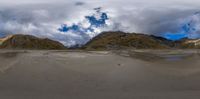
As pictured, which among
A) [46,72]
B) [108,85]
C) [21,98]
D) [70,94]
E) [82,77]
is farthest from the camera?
[46,72]

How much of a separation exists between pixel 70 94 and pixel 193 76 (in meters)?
6.12

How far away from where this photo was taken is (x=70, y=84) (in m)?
12.5

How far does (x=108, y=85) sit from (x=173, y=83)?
95.3 inches

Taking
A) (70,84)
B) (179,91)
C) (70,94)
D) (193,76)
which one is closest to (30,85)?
(70,84)

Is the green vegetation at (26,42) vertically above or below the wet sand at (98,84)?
below

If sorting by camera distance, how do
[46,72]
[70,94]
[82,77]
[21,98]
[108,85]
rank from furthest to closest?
[46,72] < [82,77] < [108,85] < [70,94] < [21,98]

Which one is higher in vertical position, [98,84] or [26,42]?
[98,84]

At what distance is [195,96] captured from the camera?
10.1 metres

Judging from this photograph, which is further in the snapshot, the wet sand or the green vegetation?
the green vegetation

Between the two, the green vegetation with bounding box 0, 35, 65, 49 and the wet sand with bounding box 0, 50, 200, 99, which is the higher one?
the wet sand with bounding box 0, 50, 200, 99

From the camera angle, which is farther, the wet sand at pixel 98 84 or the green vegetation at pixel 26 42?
the green vegetation at pixel 26 42

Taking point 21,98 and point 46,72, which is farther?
point 46,72

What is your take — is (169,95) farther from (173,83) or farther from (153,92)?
(173,83)

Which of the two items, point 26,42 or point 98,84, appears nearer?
point 98,84
